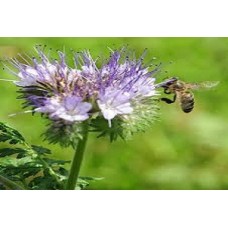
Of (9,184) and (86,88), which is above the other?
(86,88)

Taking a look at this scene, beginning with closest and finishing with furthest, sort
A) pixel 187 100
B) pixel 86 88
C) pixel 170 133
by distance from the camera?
pixel 86 88 < pixel 187 100 < pixel 170 133

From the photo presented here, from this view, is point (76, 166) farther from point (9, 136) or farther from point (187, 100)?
point (187, 100)

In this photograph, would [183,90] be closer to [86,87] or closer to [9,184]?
[86,87]

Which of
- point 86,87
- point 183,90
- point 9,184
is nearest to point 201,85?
point 183,90

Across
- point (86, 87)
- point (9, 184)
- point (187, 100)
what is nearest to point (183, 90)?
point (187, 100)

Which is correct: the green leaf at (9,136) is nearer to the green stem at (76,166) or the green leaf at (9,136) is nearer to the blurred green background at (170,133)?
the green stem at (76,166)

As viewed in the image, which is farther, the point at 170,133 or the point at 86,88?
the point at 170,133

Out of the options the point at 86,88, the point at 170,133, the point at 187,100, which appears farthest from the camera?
the point at 170,133

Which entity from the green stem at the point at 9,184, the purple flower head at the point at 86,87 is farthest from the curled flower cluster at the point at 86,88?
the green stem at the point at 9,184
